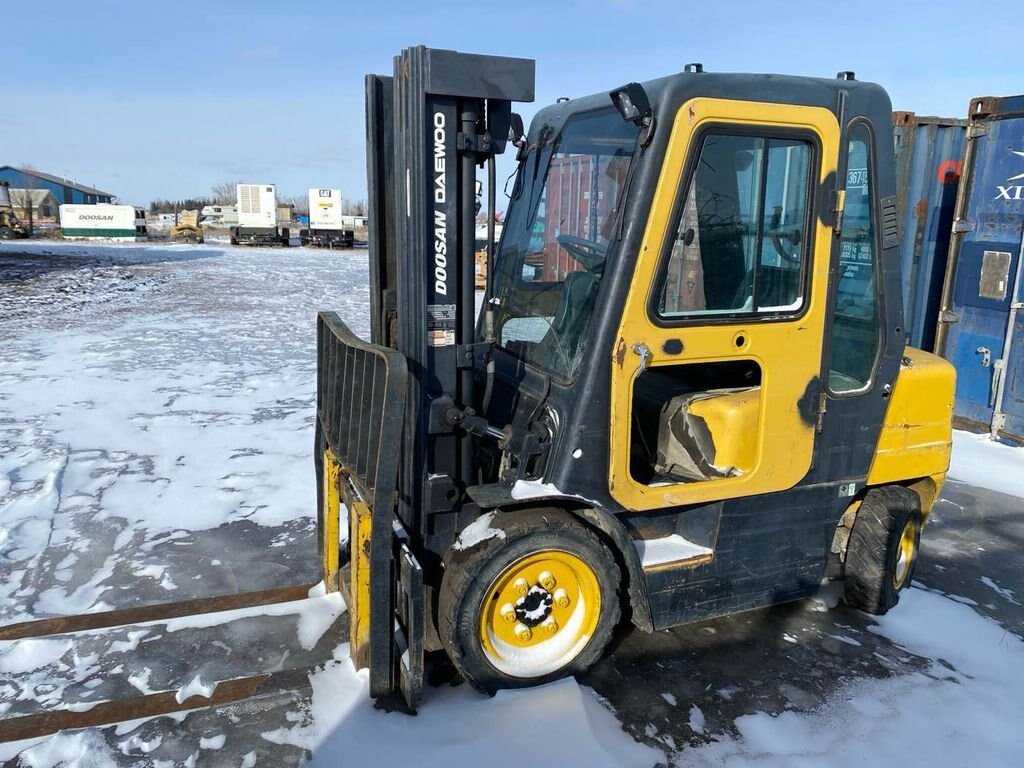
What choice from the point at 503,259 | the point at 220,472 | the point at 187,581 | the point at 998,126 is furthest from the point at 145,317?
the point at 998,126

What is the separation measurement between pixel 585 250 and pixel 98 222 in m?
51.3

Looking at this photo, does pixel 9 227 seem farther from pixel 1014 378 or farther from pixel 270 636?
pixel 1014 378

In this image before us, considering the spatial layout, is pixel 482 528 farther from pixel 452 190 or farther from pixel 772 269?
pixel 772 269

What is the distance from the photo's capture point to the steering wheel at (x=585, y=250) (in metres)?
3.32

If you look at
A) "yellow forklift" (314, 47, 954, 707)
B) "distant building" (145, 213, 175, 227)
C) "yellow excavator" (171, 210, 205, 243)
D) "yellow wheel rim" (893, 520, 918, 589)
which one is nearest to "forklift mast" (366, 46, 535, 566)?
"yellow forklift" (314, 47, 954, 707)

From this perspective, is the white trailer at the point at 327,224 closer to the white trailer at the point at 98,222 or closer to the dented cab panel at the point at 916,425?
the white trailer at the point at 98,222

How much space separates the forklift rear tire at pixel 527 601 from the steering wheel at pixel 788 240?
58.6 inches

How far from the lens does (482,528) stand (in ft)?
10.9

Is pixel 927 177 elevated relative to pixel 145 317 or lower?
elevated

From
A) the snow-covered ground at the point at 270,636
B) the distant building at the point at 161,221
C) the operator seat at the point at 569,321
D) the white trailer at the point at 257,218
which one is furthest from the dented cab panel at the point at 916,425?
the distant building at the point at 161,221

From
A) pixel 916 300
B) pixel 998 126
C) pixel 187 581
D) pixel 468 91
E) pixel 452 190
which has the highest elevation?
pixel 998 126

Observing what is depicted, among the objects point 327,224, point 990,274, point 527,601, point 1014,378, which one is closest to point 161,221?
point 327,224

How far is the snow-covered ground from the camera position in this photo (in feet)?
10.4

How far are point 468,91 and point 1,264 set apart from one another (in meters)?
29.4
